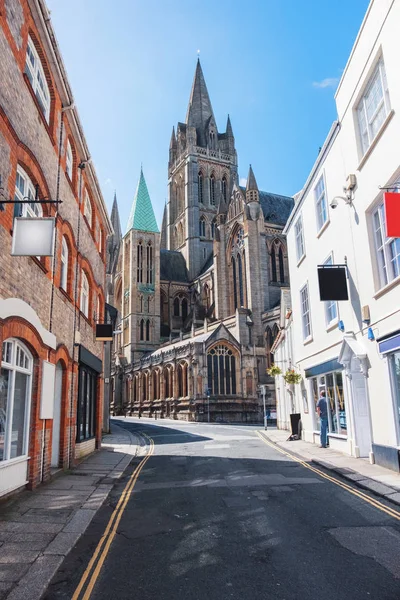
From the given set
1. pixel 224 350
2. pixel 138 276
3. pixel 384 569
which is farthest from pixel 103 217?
pixel 138 276

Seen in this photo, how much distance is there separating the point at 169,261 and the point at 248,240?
2609 centimetres

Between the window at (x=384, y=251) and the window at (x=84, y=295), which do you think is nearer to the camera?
the window at (x=384, y=251)

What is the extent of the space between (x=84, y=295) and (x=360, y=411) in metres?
9.20

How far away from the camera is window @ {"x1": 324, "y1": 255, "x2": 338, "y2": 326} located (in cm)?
1437

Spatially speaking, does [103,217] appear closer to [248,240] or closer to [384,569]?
[384,569]

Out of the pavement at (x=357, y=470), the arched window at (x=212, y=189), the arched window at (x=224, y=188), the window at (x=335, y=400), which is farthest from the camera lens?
the arched window at (x=224, y=188)

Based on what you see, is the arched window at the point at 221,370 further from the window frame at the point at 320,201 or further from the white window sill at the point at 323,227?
the white window sill at the point at 323,227

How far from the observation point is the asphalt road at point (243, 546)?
425 cm

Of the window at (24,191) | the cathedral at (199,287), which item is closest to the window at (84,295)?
the window at (24,191)

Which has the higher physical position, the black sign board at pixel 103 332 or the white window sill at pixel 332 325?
the black sign board at pixel 103 332

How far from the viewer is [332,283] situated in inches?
490

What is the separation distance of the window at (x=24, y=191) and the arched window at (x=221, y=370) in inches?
1434

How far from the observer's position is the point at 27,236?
7043 millimetres

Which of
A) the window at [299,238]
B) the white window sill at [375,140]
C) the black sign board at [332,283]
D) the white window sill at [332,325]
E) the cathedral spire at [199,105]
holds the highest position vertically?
the cathedral spire at [199,105]
